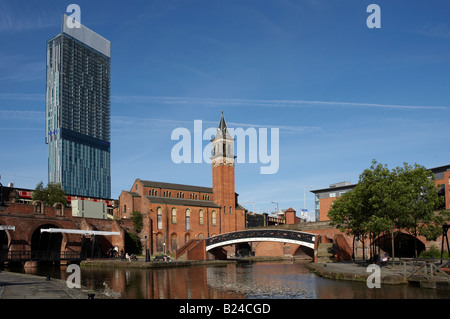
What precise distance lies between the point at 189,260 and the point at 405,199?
29228mm

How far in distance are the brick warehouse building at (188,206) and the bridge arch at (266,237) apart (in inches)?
672

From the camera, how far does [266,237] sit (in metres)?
52.9

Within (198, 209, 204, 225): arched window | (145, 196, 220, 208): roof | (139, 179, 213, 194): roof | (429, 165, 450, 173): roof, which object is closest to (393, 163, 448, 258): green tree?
(429, 165, 450, 173): roof

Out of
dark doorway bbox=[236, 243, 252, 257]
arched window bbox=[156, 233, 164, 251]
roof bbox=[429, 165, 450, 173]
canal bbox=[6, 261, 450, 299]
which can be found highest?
roof bbox=[429, 165, 450, 173]

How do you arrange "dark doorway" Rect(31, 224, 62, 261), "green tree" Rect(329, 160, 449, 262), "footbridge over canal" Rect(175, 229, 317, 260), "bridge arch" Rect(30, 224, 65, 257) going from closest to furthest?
"green tree" Rect(329, 160, 449, 262) → "footbridge over canal" Rect(175, 229, 317, 260) → "dark doorway" Rect(31, 224, 62, 261) → "bridge arch" Rect(30, 224, 65, 257)

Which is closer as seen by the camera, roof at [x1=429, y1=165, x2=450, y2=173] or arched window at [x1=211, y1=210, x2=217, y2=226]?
roof at [x1=429, y1=165, x2=450, y2=173]

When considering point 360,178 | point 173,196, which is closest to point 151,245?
point 173,196

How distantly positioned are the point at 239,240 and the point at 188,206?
2398 cm

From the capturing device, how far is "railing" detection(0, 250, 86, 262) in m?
47.2

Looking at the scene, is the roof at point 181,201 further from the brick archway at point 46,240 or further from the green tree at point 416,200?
the green tree at point 416,200

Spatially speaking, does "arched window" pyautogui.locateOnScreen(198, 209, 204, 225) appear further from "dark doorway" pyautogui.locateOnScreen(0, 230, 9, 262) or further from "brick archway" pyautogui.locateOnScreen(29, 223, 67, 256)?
"dark doorway" pyautogui.locateOnScreen(0, 230, 9, 262)

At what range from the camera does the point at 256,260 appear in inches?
2574

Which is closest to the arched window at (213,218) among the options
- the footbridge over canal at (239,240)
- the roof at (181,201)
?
the roof at (181,201)
